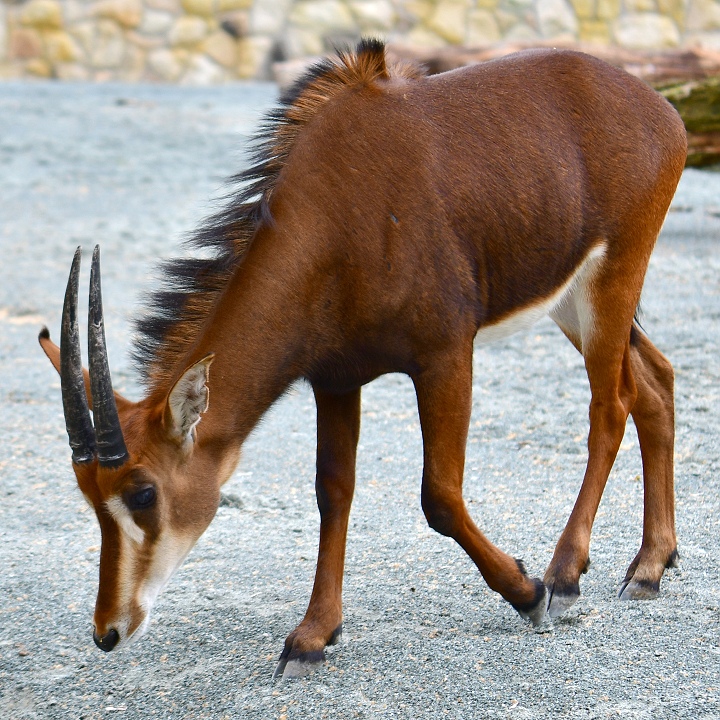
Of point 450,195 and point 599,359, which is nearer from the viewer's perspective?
point 450,195

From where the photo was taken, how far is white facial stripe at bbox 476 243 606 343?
13.9ft

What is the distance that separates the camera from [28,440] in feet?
20.9

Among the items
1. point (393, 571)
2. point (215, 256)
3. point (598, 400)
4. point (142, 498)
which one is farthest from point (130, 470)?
point (598, 400)

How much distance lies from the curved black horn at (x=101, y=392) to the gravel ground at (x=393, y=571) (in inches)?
35.8

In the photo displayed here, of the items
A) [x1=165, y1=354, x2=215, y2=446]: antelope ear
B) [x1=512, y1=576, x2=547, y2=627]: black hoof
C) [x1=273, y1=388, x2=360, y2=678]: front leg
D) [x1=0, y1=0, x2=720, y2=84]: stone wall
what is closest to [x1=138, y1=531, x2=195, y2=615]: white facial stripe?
[x1=165, y1=354, x2=215, y2=446]: antelope ear

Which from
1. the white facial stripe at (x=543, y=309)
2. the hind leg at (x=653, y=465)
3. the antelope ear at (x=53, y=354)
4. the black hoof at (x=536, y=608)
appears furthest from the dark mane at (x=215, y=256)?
the hind leg at (x=653, y=465)

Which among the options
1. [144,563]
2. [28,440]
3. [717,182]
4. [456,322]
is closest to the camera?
[144,563]

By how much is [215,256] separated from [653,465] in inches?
81.8

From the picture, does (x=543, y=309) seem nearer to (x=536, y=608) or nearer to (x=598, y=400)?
(x=598, y=400)

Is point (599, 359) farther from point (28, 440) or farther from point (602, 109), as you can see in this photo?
point (28, 440)

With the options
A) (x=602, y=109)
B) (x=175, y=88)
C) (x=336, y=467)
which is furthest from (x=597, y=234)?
(x=175, y=88)

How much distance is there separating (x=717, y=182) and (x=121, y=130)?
751 cm

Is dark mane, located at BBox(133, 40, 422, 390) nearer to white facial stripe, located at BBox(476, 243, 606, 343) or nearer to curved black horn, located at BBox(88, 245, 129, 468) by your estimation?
curved black horn, located at BBox(88, 245, 129, 468)

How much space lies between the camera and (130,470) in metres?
3.42
